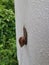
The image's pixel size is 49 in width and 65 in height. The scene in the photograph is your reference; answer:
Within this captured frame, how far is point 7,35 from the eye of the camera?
13.0 feet

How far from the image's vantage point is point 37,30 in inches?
63.4

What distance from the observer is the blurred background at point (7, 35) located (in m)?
3.44

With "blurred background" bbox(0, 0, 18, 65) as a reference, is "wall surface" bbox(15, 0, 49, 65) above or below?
above

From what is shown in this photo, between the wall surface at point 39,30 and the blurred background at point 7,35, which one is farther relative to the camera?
the blurred background at point 7,35

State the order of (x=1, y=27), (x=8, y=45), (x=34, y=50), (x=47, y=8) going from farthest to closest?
1. (x=1, y=27)
2. (x=8, y=45)
3. (x=34, y=50)
4. (x=47, y=8)

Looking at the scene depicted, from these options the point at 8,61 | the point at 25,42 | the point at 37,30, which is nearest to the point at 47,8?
the point at 37,30

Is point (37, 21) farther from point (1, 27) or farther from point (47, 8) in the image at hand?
point (1, 27)

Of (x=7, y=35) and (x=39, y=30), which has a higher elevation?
(x=39, y=30)

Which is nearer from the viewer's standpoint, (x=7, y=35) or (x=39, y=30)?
(x=39, y=30)

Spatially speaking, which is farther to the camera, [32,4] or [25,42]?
[25,42]

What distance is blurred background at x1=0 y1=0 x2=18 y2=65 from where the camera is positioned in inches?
136

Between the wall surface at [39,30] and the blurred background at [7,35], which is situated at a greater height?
the wall surface at [39,30]

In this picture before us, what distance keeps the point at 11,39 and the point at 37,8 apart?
2.26 m

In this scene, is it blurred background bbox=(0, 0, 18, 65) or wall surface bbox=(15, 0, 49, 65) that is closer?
wall surface bbox=(15, 0, 49, 65)
